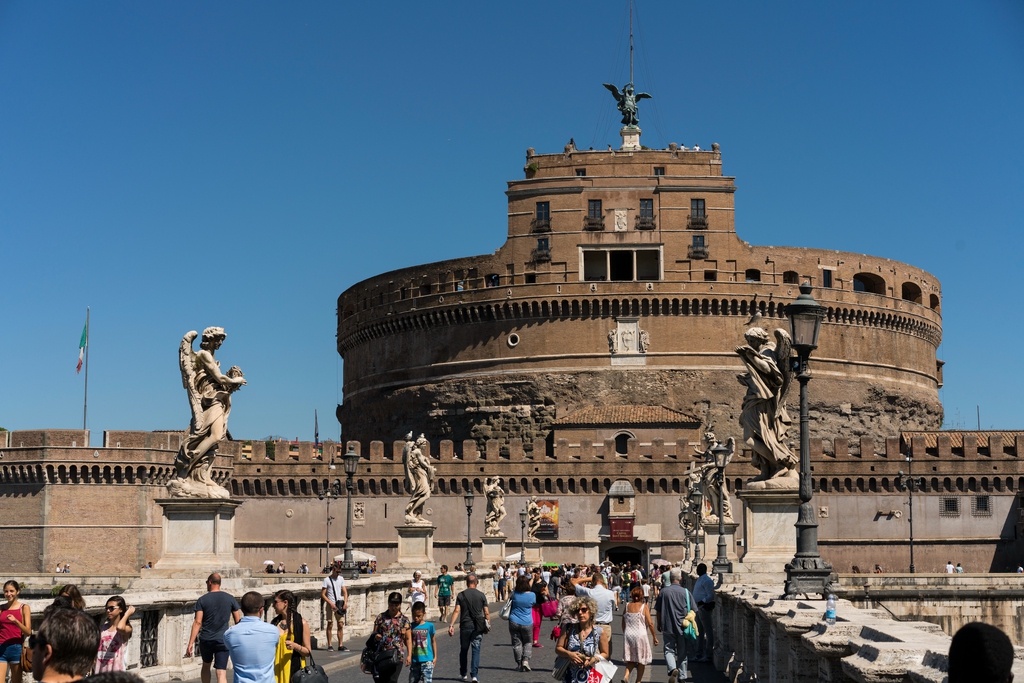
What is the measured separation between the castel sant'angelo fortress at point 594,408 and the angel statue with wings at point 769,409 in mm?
38031

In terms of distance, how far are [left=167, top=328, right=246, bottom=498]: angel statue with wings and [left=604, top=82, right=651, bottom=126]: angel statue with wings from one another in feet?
193

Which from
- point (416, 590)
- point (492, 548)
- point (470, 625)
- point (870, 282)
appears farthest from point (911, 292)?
point (470, 625)

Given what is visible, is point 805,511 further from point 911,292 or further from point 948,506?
point 911,292

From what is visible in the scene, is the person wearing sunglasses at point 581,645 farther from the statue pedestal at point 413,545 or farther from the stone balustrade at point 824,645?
the statue pedestal at point 413,545

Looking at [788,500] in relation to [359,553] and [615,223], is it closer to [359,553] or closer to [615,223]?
[359,553]

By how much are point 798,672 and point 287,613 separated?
3.39 metres

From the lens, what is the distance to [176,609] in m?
10.3

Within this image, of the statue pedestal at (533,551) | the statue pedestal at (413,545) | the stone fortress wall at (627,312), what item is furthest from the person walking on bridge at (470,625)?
the stone fortress wall at (627,312)

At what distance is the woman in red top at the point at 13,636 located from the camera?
842 centimetres

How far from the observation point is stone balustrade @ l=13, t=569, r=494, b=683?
388 inches

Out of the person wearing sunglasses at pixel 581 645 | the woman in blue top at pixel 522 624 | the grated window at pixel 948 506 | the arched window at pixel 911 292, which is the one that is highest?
the arched window at pixel 911 292

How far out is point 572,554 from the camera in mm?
52875

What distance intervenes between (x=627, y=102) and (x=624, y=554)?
26.9 meters

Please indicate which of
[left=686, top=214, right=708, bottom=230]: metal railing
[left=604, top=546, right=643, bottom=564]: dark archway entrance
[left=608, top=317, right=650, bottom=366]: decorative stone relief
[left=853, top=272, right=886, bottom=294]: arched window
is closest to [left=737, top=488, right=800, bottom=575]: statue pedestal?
[left=604, top=546, right=643, bottom=564]: dark archway entrance
